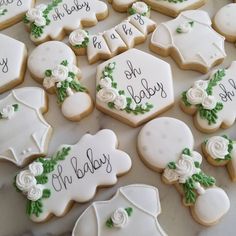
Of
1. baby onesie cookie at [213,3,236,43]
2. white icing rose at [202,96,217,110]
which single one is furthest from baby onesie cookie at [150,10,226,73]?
white icing rose at [202,96,217,110]

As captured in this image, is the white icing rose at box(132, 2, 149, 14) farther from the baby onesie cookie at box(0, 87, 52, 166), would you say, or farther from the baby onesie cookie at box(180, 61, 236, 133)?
the baby onesie cookie at box(0, 87, 52, 166)

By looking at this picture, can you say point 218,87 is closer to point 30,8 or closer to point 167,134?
point 167,134

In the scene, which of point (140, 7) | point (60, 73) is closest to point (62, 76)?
point (60, 73)

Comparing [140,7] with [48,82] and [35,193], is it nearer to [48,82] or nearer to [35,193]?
[48,82]

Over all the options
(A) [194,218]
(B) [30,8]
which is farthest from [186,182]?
(B) [30,8]

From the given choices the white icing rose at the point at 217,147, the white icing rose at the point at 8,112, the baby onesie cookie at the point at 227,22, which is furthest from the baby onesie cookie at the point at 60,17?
the white icing rose at the point at 217,147

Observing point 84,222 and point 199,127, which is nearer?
point 84,222

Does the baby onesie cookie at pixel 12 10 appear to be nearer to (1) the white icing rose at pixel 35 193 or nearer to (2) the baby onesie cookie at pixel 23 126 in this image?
(2) the baby onesie cookie at pixel 23 126
